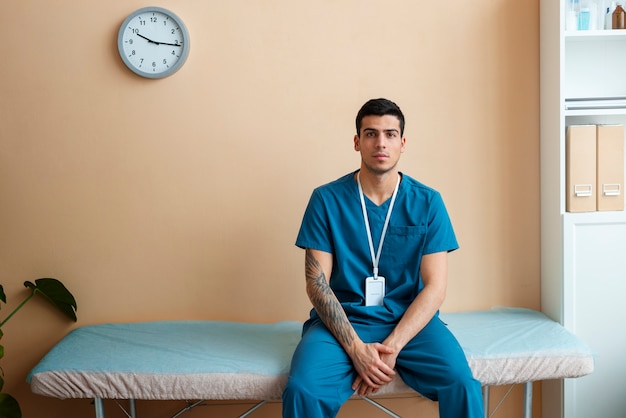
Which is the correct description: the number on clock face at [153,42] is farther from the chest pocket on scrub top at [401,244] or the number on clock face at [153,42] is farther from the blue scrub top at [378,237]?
the chest pocket on scrub top at [401,244]

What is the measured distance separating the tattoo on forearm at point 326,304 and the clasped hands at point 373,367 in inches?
2.4

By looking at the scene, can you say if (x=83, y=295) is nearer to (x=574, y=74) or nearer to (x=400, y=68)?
(x=400, y=68)

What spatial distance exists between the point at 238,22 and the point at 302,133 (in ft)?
1.67

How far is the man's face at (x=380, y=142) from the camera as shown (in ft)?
6.89

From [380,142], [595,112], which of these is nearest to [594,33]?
[595,112]

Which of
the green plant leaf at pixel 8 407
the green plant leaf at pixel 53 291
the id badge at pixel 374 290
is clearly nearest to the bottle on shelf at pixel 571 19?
the id badge at pixel 374 290

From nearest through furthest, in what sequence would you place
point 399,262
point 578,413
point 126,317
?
1. point 399,262
2. point 578,413
3. point 126,317

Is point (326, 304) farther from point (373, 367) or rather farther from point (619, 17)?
point (619, 17)

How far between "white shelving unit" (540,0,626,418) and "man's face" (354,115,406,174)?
0.73 m

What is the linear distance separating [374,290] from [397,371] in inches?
11.0

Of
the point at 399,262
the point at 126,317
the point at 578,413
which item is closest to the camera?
the point at 399,262

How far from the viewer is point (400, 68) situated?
258 cm

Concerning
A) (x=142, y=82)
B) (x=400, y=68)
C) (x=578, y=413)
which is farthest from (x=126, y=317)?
(x=578, y=413)

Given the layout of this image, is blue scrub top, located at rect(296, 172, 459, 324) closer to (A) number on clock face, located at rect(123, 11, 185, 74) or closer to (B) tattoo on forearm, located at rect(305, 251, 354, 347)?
(B) tattoo on forearm, located at rect(305, 251, 354, 347)
